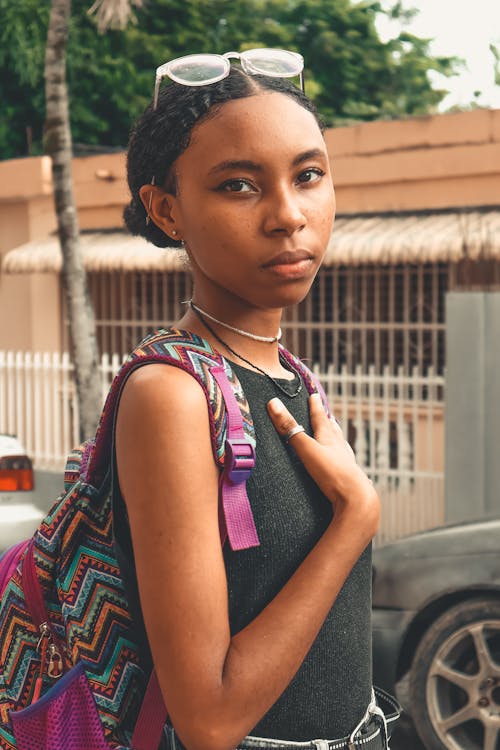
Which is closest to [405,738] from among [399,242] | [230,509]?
[230,509]

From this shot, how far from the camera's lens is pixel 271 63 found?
1546 millimetres

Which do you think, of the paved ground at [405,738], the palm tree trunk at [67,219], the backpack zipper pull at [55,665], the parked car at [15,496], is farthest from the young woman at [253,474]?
the palm tree trunk at [67,219]

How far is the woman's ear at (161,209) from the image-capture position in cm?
150

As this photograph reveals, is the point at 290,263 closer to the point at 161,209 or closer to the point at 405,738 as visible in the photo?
the point at 161,209

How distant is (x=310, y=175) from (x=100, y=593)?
604 millimetres

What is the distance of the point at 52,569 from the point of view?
142 centimetres

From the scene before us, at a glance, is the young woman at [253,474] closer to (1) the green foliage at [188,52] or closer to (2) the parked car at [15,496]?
(2) the parked car at [15,496]

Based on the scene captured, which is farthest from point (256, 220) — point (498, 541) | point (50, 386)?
point (50, 386)

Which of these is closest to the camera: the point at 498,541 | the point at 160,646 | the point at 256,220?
the point at 160,646

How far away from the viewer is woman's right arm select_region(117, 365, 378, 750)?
49.1 inches

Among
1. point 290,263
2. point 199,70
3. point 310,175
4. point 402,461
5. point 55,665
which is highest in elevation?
point 199,70

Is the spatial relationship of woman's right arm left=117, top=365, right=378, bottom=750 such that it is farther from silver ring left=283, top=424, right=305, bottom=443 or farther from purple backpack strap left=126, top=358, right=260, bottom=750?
silver ring left=283, top=424, right=305, bottom=443

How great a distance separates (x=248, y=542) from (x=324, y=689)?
252 mm

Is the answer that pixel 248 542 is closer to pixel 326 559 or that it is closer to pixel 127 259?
pixel 326 559
